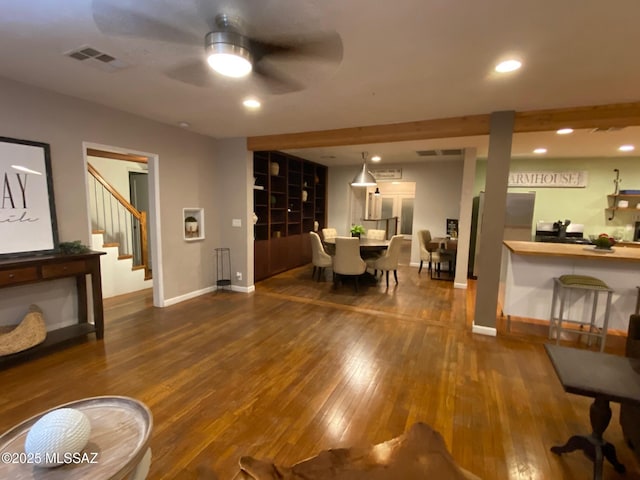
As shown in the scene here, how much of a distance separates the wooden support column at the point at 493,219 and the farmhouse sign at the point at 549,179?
145 inches

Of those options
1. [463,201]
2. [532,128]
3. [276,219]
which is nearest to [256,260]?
[276,219]

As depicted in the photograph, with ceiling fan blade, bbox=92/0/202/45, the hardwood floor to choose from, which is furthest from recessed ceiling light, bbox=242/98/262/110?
the hardwood floor

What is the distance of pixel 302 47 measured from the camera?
4.51 feet

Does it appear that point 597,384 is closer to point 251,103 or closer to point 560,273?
point 560,273

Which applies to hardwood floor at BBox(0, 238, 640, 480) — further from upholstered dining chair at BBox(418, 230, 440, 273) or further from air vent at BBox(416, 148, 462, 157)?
air vent at BBox(416, 148, 462, 157)

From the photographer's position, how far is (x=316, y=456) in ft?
5.67

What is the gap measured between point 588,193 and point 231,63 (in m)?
7.40

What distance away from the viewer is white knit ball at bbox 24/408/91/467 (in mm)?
1116

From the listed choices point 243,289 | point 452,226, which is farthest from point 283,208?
point 452,226

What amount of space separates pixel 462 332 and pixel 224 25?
3688 mm

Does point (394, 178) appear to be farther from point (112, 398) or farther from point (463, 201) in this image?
point (112, 398)

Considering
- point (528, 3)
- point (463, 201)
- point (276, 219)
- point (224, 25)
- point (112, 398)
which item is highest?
point (528, 3)

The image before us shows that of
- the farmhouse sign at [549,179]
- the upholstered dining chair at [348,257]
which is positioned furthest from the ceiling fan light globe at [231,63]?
the farmhouse sign at [549,179]

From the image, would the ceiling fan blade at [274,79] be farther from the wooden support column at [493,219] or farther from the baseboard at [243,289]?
the baseboard at [243,289]
